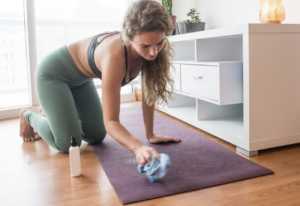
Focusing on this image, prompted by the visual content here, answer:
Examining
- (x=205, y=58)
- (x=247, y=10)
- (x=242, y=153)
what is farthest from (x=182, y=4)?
(x=242, y=153)

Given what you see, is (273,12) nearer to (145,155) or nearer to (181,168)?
(181,168)

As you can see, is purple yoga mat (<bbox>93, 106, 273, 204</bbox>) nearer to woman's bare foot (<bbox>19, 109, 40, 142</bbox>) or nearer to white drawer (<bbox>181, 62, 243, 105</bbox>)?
white drawer (<bbox>181, 62, 243, 105</bbox>)

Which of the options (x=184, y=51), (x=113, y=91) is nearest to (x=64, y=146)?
(x=113, y=91)

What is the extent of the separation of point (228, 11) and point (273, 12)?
2.62ft

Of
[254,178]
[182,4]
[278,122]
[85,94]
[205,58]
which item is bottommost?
[254,178]

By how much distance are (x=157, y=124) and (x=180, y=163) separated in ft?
2.54

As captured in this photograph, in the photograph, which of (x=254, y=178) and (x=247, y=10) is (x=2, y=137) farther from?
(x=247, y=10)

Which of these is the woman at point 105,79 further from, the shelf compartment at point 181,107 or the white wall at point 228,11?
the white wall at point 228,11

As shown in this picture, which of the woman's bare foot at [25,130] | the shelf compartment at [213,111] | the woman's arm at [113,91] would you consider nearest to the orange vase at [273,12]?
the shelf compartment at [213,111]

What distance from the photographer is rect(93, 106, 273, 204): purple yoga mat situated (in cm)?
110

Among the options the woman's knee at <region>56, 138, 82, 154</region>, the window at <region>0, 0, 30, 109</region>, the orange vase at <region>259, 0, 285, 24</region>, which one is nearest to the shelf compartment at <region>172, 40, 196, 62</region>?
the orange vase at <region>259, 0, 285, 24</region>

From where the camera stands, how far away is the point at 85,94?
5.56 feet

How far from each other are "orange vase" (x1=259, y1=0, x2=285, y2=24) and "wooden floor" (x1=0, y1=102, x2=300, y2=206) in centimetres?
68

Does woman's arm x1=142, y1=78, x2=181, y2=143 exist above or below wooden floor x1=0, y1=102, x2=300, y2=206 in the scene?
above
